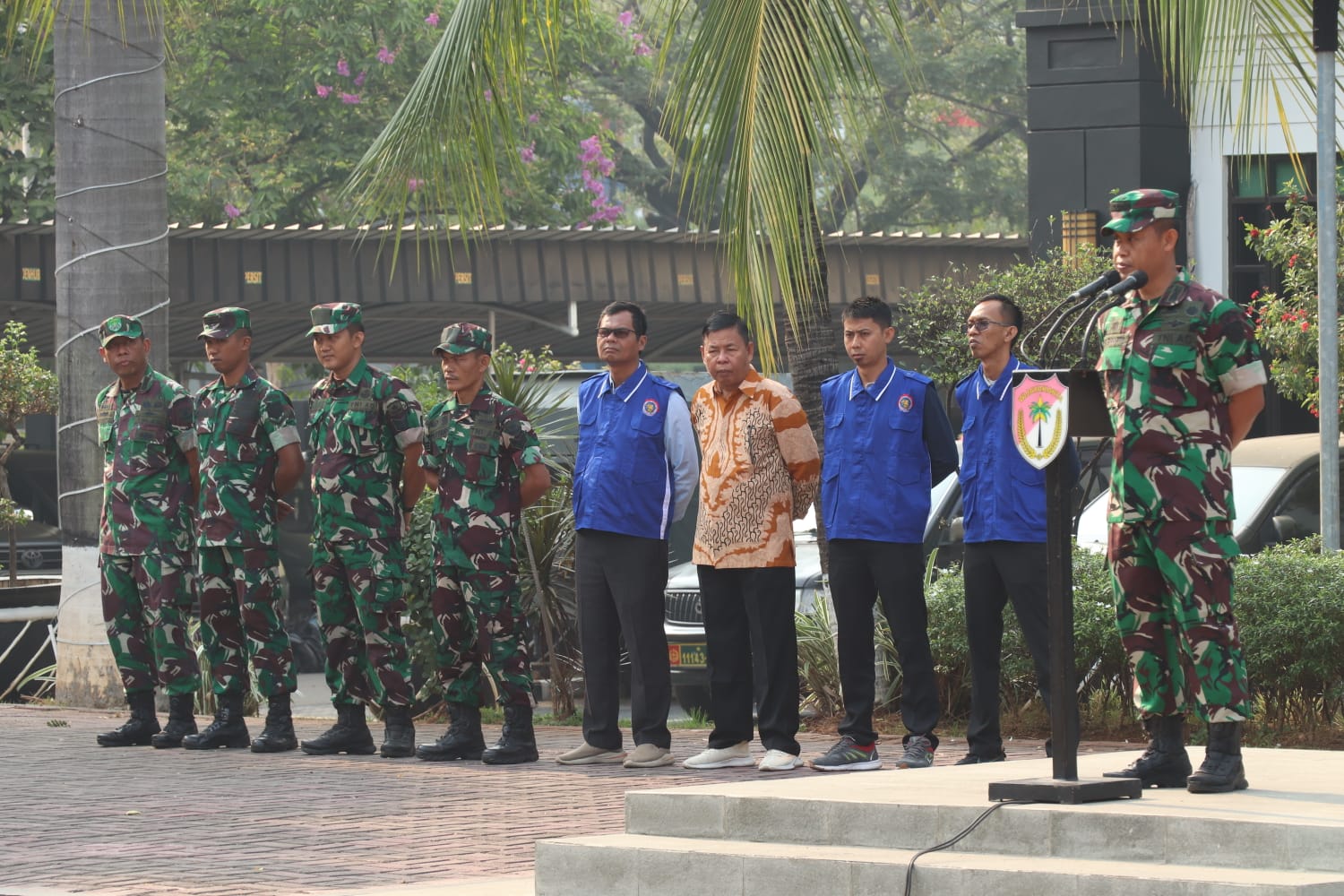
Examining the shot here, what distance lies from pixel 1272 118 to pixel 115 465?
1313 centimetres

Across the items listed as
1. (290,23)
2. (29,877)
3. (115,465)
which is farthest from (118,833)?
(290,23)

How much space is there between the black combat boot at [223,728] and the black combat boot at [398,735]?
94cm

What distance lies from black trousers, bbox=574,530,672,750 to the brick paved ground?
302 mm

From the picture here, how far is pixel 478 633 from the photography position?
33.1ft

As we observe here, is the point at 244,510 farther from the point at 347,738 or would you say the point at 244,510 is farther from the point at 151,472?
the point at 347,738

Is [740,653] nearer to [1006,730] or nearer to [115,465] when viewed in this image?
[1006,730]

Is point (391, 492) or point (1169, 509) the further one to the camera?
point (391, 492)

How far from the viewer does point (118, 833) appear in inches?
309

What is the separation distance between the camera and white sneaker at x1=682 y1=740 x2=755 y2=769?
9.49 m

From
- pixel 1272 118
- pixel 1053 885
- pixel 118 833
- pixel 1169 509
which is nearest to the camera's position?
pixel 1053 885

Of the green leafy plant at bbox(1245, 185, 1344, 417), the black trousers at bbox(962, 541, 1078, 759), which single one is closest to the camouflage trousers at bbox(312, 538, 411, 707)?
the black trousers at bbox(962, 541, 1078, 759)

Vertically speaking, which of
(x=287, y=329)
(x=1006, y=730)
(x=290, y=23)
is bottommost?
(x=1006, y=730)

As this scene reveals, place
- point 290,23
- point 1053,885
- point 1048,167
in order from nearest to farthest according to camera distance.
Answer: point 1053,885, point 1048,167, point 290,23

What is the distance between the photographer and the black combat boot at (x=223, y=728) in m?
10.9
